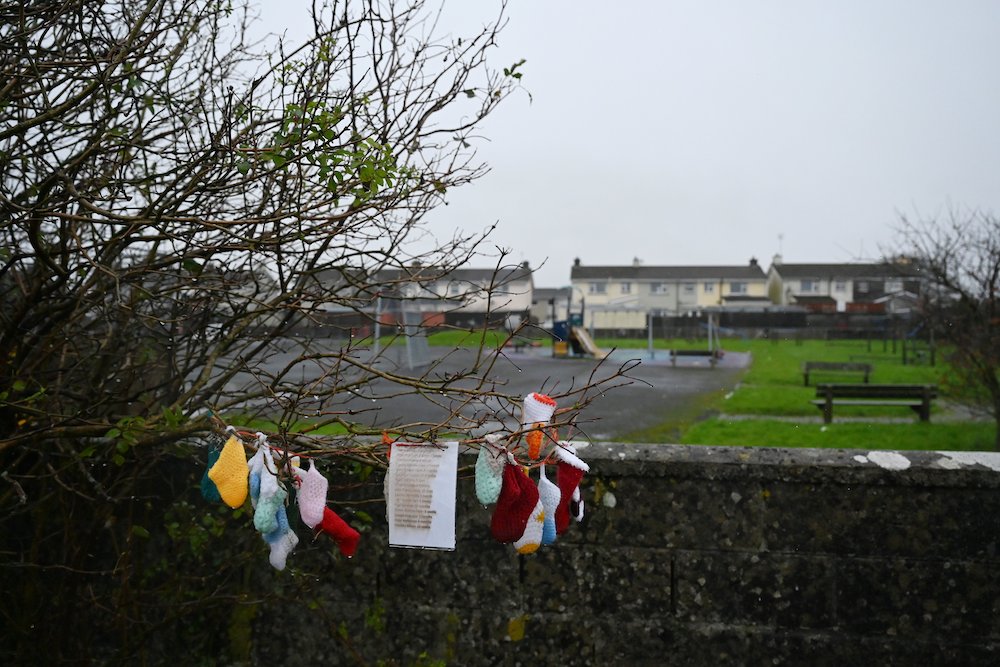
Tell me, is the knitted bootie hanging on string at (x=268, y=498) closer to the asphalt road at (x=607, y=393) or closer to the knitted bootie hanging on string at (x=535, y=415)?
the knitted bootie hanging on string at (x=535, y=415)

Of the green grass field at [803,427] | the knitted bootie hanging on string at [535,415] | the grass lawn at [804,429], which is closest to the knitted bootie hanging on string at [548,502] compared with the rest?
the knitted bootie hanging on string at [535,415]

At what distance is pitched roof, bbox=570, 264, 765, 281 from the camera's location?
84.7 m

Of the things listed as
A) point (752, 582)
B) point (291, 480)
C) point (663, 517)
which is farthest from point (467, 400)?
point (752, 582)

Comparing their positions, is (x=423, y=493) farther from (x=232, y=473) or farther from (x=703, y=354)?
(x=703, y=354)

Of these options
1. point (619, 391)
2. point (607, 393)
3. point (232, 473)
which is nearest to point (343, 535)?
point (232, 473)

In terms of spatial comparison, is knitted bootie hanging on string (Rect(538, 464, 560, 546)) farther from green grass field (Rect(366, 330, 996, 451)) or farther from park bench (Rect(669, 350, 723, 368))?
park bench (Rect(669, 350, 723, 368))

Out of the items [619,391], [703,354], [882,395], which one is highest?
[882,395]

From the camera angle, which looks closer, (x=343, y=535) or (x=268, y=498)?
(x=268, y=498)

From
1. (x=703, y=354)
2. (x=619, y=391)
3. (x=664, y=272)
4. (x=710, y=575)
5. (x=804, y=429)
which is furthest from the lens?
(x=664, y=272)

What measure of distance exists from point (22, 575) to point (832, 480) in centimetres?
331

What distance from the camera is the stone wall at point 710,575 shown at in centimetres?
343

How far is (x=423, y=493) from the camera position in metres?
2.86

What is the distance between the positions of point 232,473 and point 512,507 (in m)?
0.90

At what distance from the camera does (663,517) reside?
3.60 m
